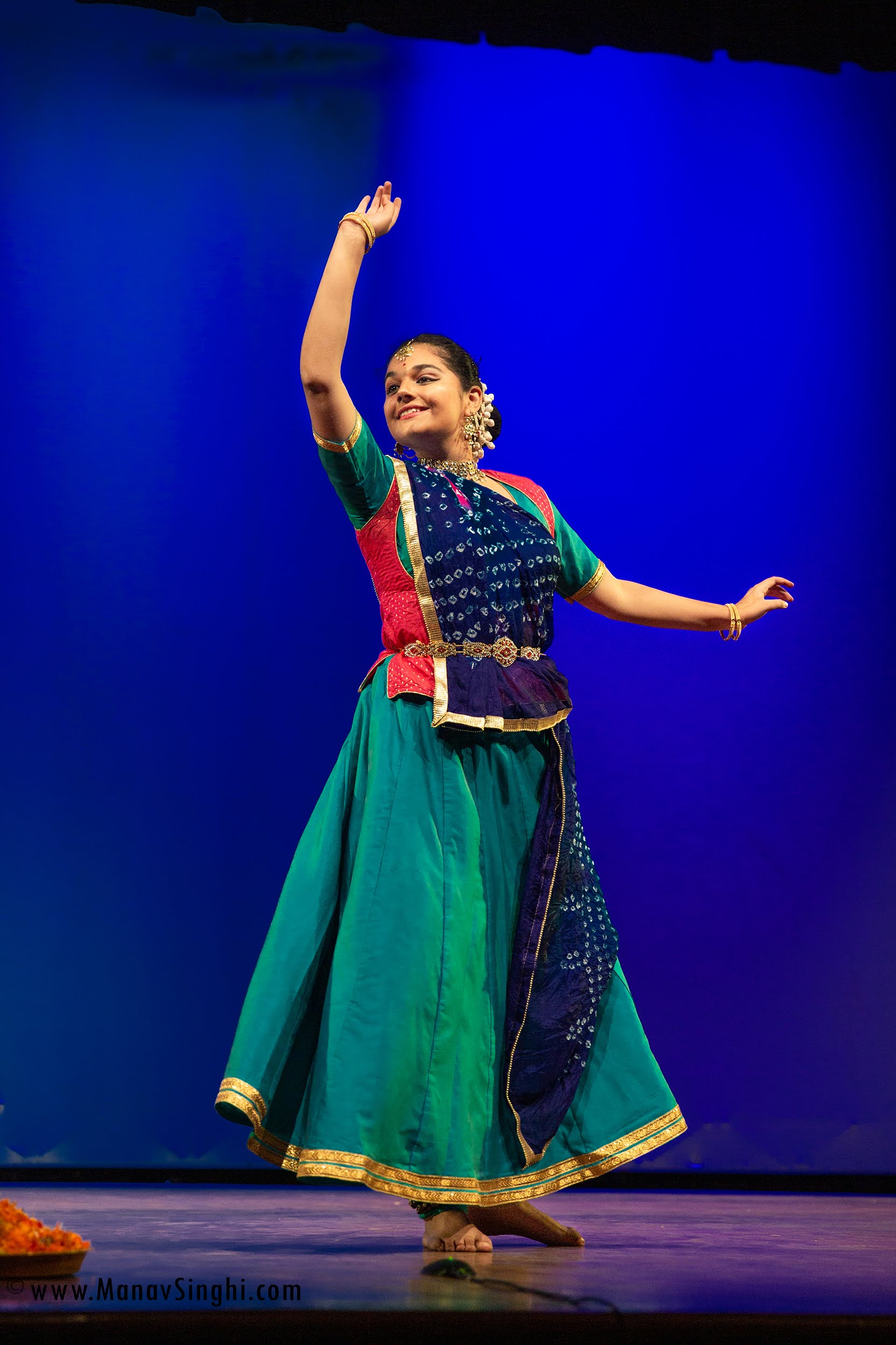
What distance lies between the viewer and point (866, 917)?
301cm

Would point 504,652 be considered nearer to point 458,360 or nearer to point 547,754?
point 547,754

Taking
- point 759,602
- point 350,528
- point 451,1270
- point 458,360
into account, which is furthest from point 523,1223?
point 350,528

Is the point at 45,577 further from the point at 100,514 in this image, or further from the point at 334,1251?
the point at 334,1251

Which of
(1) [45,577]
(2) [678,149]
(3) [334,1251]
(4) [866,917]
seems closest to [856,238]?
(2) [678,149]

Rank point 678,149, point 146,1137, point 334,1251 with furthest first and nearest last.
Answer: point 678,149, point 146,1137, point 334,1251

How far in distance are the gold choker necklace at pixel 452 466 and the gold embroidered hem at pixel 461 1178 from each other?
1011 millimetres

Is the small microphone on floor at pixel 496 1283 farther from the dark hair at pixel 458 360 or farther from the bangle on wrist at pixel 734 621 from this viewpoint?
the dark hair at pixel 458 360

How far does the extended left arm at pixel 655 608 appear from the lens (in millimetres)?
2309

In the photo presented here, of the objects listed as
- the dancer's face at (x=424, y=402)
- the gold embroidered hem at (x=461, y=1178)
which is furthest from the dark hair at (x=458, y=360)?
the gold embroidered hem at (x=461, y=1178)

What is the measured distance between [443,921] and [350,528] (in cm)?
134

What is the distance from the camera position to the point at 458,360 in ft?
7.32

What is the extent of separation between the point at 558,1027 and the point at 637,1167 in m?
1.18

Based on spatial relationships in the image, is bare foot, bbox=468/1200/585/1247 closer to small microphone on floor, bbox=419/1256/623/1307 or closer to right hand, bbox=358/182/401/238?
small microphone on floor, bbox=419/1256/623/1307

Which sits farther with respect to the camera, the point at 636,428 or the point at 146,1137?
the point at 636,428
